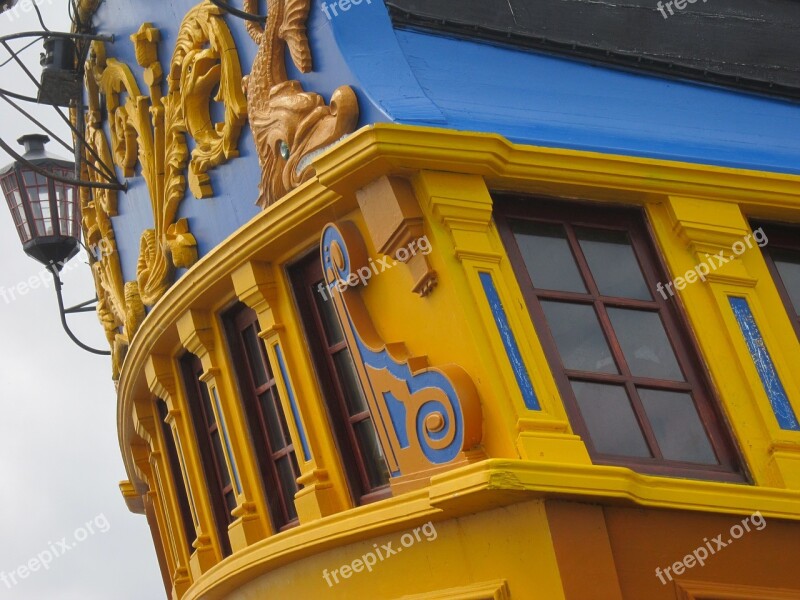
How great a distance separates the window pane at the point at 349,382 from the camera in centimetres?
Answer: 933

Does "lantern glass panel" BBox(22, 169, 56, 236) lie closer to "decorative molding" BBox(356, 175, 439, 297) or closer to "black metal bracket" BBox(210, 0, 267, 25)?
"black metal bracket" BBox(210, 0, 267, 25)

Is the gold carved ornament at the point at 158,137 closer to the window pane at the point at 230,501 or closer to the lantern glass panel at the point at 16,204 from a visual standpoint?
the lantern glass panel at the point at 16,204

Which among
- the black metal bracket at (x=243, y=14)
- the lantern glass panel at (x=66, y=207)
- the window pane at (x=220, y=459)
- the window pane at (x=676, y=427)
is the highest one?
the lantern glass panel at (x=66, y=207)

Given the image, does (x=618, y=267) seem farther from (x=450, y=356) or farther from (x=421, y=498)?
(x=421, y=498)

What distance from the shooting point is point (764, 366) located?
29.5ft

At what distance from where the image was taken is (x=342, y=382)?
9422 mm

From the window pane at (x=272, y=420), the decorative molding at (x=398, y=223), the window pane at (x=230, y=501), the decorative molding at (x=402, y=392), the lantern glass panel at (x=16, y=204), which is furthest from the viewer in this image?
the lantern glass panel at (x=16, y=204)

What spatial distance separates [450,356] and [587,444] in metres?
0.88

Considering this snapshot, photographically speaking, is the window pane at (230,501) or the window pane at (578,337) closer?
the window pane at (578,337)

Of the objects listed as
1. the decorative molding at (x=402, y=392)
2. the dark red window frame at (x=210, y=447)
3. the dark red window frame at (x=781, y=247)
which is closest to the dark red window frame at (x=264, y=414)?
the dark red window frame at (x=210, y=447)

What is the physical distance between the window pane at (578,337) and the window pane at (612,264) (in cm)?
26

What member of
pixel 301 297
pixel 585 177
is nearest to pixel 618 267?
pixel 585 177

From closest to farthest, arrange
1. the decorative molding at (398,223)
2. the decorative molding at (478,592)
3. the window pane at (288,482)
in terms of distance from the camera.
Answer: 1. the decorative molding at (478,592)
2. the decorative molding at (398,223)
3. the window pane at (288,482)

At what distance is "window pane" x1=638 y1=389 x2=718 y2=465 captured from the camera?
8.68 meters
